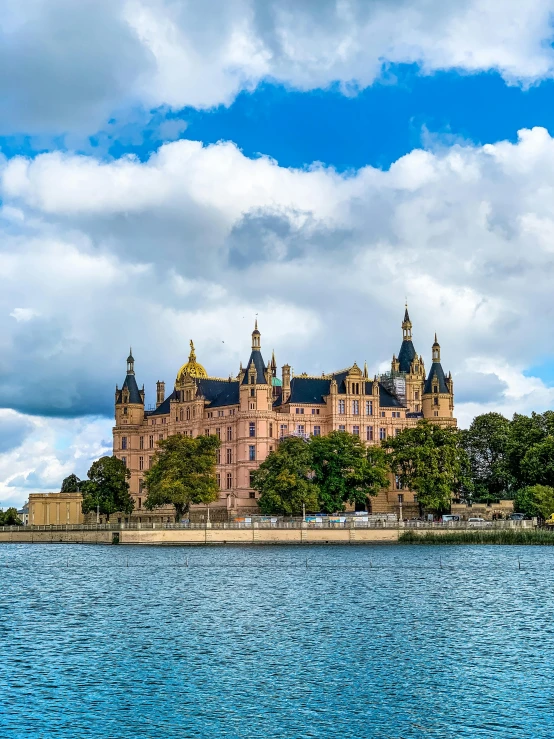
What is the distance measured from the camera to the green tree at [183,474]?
120125 mm

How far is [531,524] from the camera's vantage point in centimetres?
11275

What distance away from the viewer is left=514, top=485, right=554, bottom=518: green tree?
377ft

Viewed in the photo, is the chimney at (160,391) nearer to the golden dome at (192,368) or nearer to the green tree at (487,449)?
the golden dome at (192,368)

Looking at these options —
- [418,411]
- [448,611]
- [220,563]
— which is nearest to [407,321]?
[418,411]

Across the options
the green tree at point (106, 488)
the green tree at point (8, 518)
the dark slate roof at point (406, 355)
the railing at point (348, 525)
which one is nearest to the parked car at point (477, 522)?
the railing at point (348, 525)

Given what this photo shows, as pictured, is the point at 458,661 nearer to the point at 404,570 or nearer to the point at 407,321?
the point at 404,570

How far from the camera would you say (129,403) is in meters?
163

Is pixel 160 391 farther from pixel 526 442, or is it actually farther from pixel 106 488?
pixel 526 442

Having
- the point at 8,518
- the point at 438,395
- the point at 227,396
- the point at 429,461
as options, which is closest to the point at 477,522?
the point at 429,461

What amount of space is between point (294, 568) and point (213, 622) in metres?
31.2

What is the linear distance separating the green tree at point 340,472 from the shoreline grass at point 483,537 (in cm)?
1453

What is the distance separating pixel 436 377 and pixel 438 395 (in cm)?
256

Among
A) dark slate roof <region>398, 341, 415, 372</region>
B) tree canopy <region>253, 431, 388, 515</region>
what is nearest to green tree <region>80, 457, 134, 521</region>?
tree canopy <region>253, 431, 388, 515</region>

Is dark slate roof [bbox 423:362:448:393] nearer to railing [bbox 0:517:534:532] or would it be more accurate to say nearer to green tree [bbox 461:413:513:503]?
green tree [bbox 461:413:513:503]
